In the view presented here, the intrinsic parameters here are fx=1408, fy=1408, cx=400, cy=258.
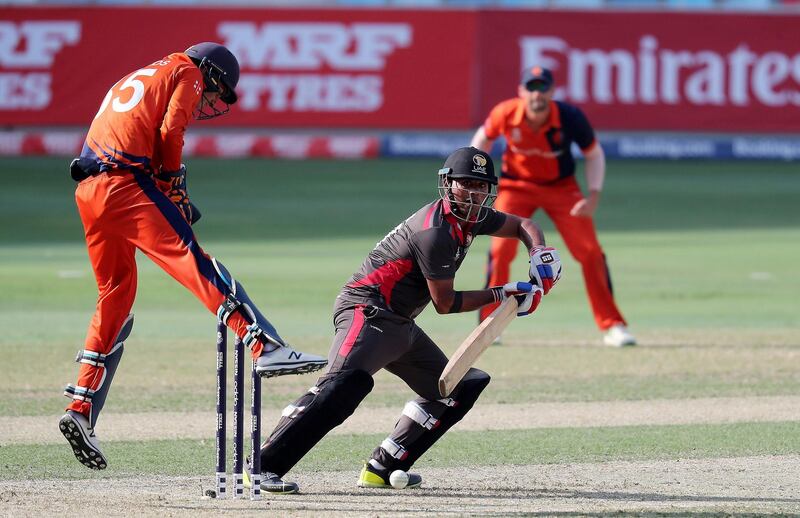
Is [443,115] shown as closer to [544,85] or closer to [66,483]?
[544,85]

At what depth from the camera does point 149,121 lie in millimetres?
6816

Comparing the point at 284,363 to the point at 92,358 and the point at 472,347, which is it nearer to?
the point at 472,347

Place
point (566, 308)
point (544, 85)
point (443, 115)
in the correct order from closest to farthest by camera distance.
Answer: point (544, 85), point (566, 308), point (443, 115)

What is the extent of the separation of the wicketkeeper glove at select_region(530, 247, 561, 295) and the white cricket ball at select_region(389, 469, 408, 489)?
3.73 ft

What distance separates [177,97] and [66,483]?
198 centimetres

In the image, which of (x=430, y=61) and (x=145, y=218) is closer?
(x=145, y=218)

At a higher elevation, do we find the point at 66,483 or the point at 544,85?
the point at 544,85

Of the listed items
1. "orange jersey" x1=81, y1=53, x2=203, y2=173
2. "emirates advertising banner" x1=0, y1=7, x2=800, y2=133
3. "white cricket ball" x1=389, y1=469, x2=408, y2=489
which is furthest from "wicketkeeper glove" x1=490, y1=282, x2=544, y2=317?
"emirates advertising banner" x1=0, y1=7, x2=800, y2=133

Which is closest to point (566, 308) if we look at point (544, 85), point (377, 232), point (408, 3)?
point (544, 85)

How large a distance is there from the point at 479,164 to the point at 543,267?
1.92ft

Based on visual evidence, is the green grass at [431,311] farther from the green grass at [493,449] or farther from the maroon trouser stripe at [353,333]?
the maroon trouser stripe at [353,333]

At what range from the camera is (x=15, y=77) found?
24.0m

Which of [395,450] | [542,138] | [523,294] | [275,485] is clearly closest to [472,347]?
[523,294]

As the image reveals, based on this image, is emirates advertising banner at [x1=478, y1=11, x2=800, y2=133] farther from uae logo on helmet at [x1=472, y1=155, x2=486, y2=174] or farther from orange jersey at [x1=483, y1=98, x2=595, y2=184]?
uae logo on helmet at [x1=472, y1=155, x2=486, y2=174]
